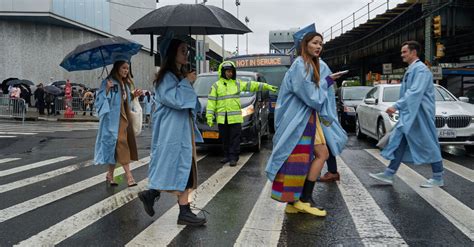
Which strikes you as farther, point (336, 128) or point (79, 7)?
point (79, 7)

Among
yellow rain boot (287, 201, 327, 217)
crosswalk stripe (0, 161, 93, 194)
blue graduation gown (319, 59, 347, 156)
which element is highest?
Result: blue graduation gown (319, 59, 347, 156)

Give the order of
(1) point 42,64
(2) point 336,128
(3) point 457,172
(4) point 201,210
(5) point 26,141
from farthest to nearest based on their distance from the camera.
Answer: (1) point 42,64 → (5) point 26,141 → (3) point 457,172 → (2) point 336,128 → (4) point 201,210

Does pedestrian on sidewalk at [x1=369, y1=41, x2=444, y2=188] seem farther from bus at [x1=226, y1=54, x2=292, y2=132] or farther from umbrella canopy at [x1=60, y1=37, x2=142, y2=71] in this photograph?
bus at [x1=226, y1=54, x2=292, y2=132]

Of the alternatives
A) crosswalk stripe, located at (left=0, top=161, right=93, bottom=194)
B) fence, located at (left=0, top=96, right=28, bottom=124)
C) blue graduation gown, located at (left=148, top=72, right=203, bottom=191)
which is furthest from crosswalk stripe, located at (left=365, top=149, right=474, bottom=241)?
fence, located at (left=0, top=96, right=28, bottom=124)

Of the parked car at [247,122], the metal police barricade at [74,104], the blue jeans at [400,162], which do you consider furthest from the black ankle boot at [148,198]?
the metal police barricade at [74,104]

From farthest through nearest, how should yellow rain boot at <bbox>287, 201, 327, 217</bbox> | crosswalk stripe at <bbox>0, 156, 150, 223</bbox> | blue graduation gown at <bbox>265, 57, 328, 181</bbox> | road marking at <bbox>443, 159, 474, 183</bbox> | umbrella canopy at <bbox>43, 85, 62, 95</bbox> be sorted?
umbrella canopy at <bbox>43, 85, 62, 95</bbox>, road marking at <bbox>443, 159, 474, 183</bbox>, crosswalk stripe at <bbox>0, 156, 150, 223</bbox>, yellow rain boot at <bbox>287, 201, 327, 217</bbox>, blue graduation gown at <bbox>265, 57, 328, 181</bbox>

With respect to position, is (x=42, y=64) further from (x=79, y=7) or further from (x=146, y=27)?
(x=146, y=27)

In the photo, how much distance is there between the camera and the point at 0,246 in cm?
416

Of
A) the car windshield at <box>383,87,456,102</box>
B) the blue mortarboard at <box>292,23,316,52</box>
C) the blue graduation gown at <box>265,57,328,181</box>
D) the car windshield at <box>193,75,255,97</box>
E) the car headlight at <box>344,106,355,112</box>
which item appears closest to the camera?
the blue graduation gown at <box>265,57,328,181</box>

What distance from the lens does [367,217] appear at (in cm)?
498

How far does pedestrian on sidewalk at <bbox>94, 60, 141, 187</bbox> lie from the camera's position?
6516 millimetres

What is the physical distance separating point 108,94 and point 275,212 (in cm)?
290

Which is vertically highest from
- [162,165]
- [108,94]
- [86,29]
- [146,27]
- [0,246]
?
[86,29]

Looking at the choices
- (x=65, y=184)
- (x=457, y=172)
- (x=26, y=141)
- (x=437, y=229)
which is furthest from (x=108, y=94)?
(x=26, y=141)
